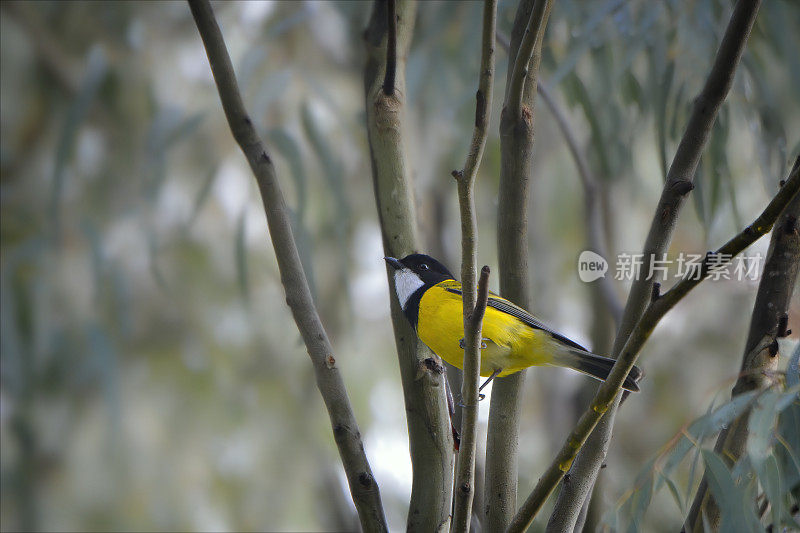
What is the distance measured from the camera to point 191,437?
10.9 ft

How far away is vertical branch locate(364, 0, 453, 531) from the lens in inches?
47.0

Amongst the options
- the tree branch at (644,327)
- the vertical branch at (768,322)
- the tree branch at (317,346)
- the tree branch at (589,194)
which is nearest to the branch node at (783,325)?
the vertical branch at (768,322)

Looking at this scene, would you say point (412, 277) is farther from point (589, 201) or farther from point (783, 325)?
point (589, 201)

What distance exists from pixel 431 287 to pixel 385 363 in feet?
8.60

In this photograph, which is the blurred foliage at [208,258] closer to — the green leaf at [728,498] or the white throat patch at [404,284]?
the white throat patch at [404,284]

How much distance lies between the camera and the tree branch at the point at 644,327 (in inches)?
36.3

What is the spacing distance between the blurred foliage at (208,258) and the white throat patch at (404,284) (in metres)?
1.13

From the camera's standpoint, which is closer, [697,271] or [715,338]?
[697,271]

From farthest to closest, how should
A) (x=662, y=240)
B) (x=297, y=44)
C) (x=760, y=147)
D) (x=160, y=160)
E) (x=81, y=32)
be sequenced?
(x=297, y=44), (x=81, y=32), (x=160, y=160), (x=760, y=147), (x=662, y=240)

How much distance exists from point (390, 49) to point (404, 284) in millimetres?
421

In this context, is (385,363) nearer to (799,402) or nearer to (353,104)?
(353,104)

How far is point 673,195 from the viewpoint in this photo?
114 centimetres

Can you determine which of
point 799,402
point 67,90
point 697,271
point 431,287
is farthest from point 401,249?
point 67,90

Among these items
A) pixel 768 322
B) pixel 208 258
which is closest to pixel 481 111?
pixel 768 322
